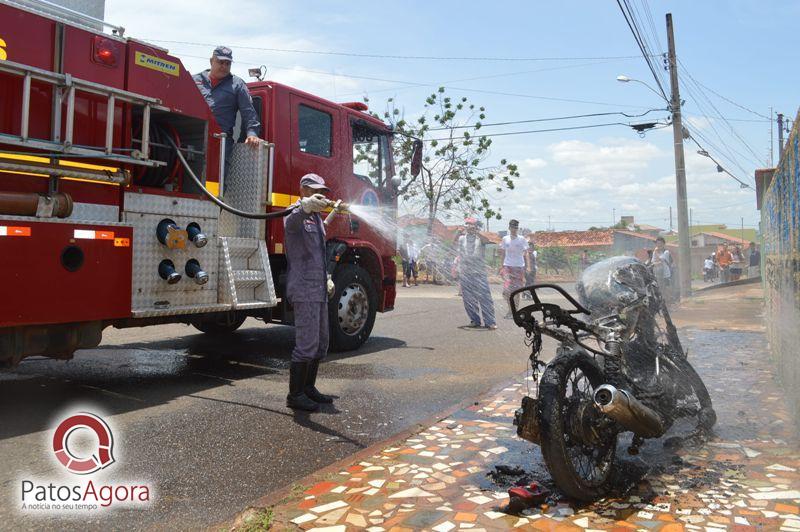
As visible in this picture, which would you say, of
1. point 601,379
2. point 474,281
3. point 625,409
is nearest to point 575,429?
point 625,409

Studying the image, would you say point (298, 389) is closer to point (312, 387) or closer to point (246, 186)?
point (312, 387)

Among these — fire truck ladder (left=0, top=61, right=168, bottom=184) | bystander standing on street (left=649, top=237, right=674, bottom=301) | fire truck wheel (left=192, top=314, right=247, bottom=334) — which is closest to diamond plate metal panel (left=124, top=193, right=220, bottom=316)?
fire truck ladder (left=0, top=61, right=168, bottom=184)

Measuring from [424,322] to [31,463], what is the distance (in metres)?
8.07

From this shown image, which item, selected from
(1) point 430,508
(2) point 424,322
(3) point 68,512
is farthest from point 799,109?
(2) point 424,322

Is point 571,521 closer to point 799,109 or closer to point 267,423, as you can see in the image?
point 267,423

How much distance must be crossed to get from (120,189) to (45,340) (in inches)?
52.0

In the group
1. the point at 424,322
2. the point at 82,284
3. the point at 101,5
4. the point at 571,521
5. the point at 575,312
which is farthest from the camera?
the point at 424,322

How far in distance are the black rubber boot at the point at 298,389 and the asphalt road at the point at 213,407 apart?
10 centimetres

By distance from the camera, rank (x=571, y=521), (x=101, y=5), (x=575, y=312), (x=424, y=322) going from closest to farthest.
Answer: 1. (x=571, y=521)
2. (x=575, y=312)
3. (x=101, y=5)
4. (x=424, y=322)

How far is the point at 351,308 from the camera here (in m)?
7.83

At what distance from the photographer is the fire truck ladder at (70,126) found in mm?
4367

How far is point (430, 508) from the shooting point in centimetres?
317

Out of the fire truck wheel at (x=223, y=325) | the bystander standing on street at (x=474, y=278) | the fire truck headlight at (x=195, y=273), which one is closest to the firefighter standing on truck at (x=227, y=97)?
the fire truck headlight at (x=195, y=273)
